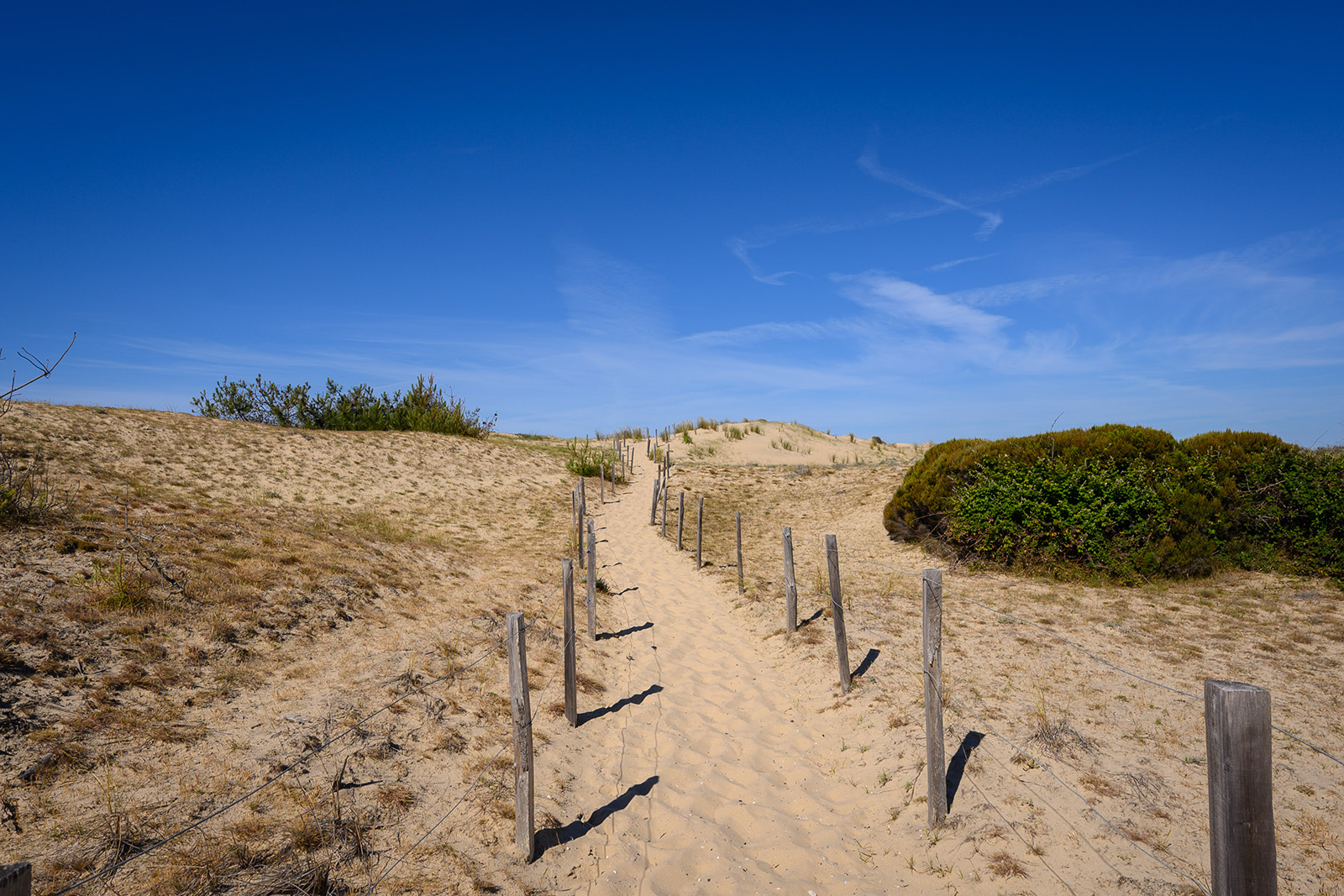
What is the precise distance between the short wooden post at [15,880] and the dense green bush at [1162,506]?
45.6ft

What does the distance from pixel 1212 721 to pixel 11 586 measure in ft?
31.6

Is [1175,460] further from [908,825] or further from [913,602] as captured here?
[908,825]

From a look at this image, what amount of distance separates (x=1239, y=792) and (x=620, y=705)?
5.85 m

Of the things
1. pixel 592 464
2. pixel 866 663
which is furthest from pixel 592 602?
pixel 592 464

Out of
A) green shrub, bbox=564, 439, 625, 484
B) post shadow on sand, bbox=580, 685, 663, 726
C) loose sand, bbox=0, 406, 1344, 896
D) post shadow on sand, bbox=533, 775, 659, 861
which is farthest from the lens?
green shrub, bbox=564, 439, 625, 484

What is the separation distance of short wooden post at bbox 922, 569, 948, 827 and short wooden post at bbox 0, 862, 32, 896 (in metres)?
4.82

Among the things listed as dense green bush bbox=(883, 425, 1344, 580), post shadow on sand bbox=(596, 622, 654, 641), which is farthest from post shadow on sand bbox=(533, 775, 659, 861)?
dense green bush bbox=(883, 425, 1344, 580)

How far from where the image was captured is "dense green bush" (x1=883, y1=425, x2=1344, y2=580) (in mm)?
11281

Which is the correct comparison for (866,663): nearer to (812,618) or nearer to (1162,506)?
(812,618)

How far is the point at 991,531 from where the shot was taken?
1277 centimetres

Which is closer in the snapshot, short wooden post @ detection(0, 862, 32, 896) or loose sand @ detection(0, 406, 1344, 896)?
short wooden post @ detection(0, 862, 32, 896)

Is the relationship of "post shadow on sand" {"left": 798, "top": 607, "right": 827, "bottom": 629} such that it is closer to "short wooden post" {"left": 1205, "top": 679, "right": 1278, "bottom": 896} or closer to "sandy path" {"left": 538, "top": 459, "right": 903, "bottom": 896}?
"sandy path" {"left": 538, "top": 459, "right": 903, "bottom": 896}

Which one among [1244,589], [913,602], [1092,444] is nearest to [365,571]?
[913,602]

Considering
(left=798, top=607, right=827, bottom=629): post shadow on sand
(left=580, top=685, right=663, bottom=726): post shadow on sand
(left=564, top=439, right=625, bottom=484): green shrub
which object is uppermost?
(left=564, top=439, right=625, bottom=484): green shrub
